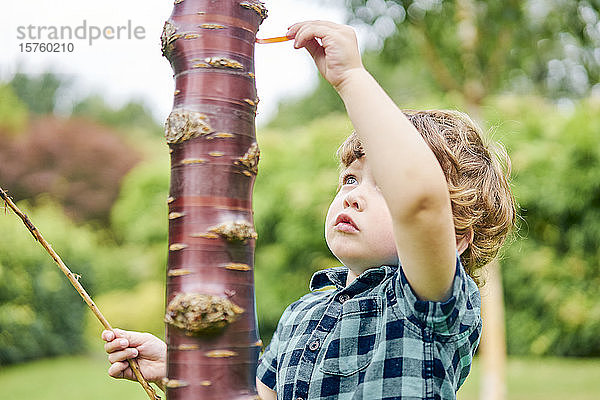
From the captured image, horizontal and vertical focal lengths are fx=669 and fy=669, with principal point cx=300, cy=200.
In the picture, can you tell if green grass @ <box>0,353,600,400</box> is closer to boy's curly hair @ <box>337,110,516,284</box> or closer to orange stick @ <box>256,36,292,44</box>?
boy's curly hair @ <box>337,110,516,284</box>

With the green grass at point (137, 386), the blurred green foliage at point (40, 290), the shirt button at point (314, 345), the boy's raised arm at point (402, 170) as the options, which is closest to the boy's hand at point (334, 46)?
the boy's raised arm at point (402, 170)

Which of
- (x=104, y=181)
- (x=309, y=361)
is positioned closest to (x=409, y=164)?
(x=309, y=361)

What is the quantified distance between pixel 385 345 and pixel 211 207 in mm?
388

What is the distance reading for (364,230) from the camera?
4.07ft

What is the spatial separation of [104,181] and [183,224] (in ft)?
47.9

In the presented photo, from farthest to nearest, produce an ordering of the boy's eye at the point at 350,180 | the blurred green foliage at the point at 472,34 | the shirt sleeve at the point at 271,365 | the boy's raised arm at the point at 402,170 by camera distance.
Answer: the blurred green foliage at the point at 472,34 → the shirt sleeve at the point at 271,365 → the boy's eye at the point at 350,180 → the boy's raised arm at the point at 402,170

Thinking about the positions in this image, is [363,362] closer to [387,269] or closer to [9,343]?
[387,269]

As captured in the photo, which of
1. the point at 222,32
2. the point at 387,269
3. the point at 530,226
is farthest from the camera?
the point at 530,226

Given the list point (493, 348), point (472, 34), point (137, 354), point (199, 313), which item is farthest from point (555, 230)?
point (199, 313)

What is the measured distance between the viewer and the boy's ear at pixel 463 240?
1.36 m

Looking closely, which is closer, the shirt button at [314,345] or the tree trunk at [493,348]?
the shirt button at [314,345]

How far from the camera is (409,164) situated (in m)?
0.99

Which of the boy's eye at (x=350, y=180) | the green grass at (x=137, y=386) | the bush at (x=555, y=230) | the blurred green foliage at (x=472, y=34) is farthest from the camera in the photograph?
the bush at (x=555, y=230)

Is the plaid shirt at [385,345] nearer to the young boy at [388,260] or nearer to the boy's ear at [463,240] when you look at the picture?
the young boy at [388,260]
